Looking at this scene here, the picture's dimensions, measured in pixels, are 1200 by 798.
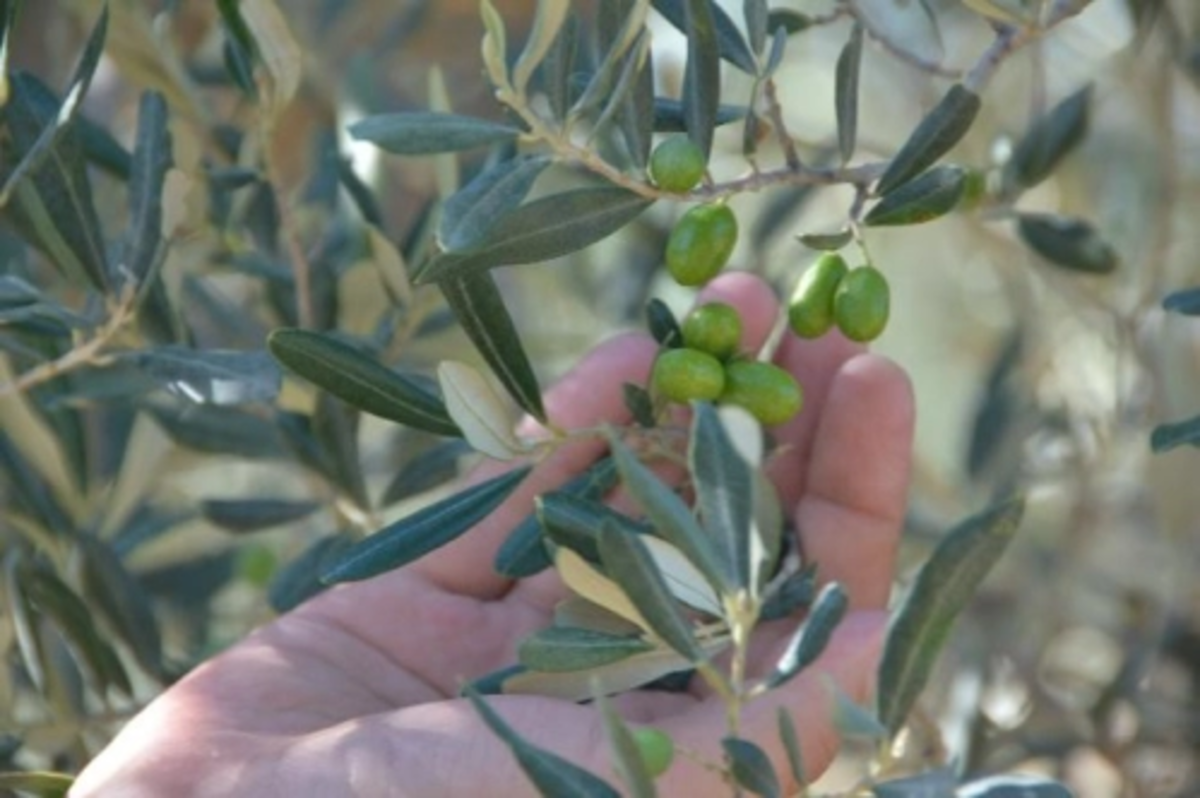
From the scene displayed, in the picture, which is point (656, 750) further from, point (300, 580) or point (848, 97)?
point (300, 580)

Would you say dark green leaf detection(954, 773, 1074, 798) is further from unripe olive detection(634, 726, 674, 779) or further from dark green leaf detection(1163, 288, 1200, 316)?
dark green leaf detection(1163, 288, 1200, 316)

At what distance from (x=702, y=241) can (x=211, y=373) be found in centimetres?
34

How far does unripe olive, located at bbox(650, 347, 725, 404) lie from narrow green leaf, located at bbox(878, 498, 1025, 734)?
23 cm

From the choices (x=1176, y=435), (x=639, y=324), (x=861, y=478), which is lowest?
(x=639, y=324)

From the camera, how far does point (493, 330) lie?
3.75 ft

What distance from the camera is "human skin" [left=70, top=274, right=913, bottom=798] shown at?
1.08 metres

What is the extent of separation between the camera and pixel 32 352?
1.32 metres

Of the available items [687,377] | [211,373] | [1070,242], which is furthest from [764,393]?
[1070,242]

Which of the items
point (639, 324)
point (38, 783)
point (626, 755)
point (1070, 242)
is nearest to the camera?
point (626, 755)

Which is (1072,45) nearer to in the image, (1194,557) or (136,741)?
(1194,557)

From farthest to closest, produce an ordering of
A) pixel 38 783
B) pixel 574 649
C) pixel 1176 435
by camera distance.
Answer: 1. pixel 38 783
2. pixel 1176 435
3. pixel 574 649

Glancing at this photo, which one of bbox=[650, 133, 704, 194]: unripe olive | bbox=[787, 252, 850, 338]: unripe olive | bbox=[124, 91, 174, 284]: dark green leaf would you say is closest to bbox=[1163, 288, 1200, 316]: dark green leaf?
bbox=[787, 252, 850, 338]: unripe olive

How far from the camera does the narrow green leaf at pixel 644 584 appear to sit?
2.95 ft

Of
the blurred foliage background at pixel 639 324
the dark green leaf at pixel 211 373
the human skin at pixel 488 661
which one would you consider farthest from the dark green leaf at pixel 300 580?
the dark green leaf at pixel 211 373
